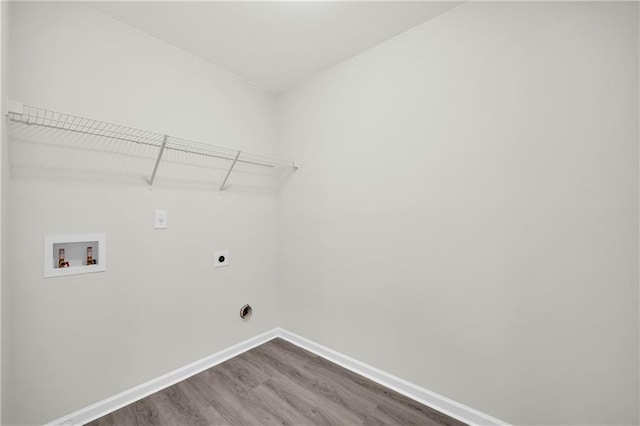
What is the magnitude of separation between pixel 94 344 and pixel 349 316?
1641 mm

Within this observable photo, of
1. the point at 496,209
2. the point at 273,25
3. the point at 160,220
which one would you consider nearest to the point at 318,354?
the point at 160,220

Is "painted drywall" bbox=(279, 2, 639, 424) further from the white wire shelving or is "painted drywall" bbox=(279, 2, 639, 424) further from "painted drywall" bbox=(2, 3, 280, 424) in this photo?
"painted drywall" bbox=(2, 3, 280, 424)

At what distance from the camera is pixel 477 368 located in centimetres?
149

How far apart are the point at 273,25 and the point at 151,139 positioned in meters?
1.06

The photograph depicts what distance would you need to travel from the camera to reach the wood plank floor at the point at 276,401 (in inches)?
60.2

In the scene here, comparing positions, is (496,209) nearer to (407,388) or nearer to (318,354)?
(407,388)

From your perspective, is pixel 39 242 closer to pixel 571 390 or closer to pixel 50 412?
pixel 50 412

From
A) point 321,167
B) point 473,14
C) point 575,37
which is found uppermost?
point 473,14

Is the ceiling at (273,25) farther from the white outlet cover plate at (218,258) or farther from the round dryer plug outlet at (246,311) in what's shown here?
the round dryer plug outlet at (246,311)

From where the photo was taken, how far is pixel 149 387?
68.4 inches

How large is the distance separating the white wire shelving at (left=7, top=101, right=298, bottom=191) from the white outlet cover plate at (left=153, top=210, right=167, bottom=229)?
0.19 metres

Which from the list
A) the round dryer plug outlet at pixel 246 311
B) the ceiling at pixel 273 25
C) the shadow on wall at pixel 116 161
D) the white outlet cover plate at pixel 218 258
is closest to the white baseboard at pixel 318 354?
the round dryer plug outlet at pixel 246 311

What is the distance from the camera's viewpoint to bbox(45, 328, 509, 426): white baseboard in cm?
149

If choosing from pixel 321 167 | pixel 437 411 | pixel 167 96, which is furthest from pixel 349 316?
pixel 167 96
